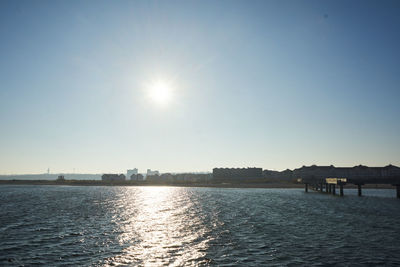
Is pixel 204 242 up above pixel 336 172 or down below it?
below

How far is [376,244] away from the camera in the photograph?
75.4 ft

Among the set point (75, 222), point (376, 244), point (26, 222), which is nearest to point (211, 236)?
point (376, 244)

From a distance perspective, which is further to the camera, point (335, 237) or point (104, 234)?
point (104, 234)

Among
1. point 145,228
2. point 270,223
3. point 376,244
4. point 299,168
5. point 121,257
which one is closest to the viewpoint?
point 121,257

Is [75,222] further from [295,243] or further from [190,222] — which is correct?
[295,243]

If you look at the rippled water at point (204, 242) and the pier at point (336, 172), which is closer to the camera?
the rippled water at point (204, 242)

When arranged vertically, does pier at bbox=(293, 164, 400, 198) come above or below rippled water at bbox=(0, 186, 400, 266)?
above

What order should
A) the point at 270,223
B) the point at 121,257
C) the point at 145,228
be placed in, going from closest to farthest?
the point at 121,257, the point at 145,228, the point at 270,223

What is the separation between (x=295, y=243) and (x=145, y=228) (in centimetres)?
1704

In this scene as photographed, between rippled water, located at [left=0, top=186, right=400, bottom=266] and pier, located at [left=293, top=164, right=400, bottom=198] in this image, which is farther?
pier, located at [left=293, top=164, right=400, bottom=198]

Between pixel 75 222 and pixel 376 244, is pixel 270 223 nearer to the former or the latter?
pixel 376 244

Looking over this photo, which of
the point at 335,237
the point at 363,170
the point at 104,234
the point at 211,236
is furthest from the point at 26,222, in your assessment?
the point at 363,170

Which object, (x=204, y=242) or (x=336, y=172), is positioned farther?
(x=336, y=172)

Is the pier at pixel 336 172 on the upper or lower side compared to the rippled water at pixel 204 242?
upper
